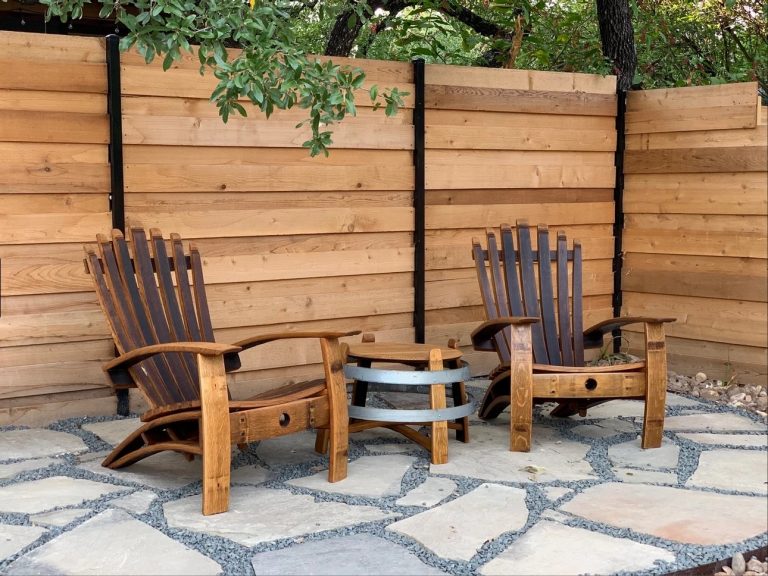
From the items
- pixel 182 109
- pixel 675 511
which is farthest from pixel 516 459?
pixel 182 109

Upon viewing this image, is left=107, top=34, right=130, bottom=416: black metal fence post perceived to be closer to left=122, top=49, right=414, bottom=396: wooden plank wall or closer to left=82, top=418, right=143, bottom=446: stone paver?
left=122, top=49, right=414, bottom=396: wooden plank wall

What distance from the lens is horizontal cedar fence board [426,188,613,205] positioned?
536 cm

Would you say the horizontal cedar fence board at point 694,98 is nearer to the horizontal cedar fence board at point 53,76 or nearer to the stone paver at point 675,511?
the stone paver at point 675,511

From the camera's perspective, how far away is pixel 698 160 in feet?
17.9

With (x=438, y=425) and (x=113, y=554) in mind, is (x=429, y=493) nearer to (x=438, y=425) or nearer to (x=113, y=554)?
(x=438, y=425)

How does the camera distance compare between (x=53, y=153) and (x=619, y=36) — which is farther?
(x=619, y=36)

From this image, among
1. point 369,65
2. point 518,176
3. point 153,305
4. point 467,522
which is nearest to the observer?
point 467,522

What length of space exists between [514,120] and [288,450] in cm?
241

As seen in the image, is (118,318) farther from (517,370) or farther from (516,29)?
(516,29)

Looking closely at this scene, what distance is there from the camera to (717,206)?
5.38 metres

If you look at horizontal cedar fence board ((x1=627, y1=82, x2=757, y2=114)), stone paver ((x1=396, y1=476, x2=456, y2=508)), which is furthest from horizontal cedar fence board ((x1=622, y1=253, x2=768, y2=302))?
stone paver ((x1=396, y1=476, x2=456, y2=508))

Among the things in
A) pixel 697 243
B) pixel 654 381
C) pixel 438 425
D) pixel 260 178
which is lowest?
pixel 438 425

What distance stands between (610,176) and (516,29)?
1095 mm

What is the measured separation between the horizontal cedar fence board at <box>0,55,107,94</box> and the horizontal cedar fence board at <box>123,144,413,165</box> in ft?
1.04
